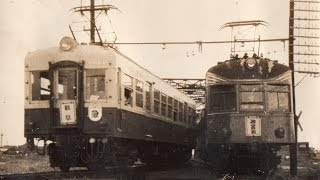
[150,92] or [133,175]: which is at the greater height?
[150,92]

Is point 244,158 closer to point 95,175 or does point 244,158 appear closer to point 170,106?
point 95,175

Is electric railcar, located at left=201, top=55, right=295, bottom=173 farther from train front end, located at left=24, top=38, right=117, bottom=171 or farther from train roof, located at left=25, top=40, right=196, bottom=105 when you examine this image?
train front end, located at left=24, top=38, right=117, bottom=171

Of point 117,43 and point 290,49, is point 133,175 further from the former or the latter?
point 117,43

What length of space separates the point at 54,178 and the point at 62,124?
1.69 m

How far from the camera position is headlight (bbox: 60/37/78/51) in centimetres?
1297

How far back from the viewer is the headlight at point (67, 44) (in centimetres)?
1297

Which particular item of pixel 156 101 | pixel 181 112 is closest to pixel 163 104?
pixel 156 101

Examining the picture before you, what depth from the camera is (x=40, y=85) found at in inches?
516

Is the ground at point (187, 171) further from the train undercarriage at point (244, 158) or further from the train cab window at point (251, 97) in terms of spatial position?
the train cab window at point (251, 97)

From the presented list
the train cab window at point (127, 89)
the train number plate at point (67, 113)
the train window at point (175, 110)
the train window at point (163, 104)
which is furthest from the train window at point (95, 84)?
the train window at point (175, 110)

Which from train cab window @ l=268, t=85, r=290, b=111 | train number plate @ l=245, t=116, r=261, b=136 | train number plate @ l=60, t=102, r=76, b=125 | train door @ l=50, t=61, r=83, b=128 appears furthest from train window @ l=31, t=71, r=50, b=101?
train cab window @ l=268, t=85, r=290, b=111

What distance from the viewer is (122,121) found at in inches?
504

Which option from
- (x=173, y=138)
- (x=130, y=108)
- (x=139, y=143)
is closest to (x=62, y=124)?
(x=130, y=108)

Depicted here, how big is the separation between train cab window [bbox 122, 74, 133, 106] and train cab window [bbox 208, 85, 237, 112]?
2241mm
